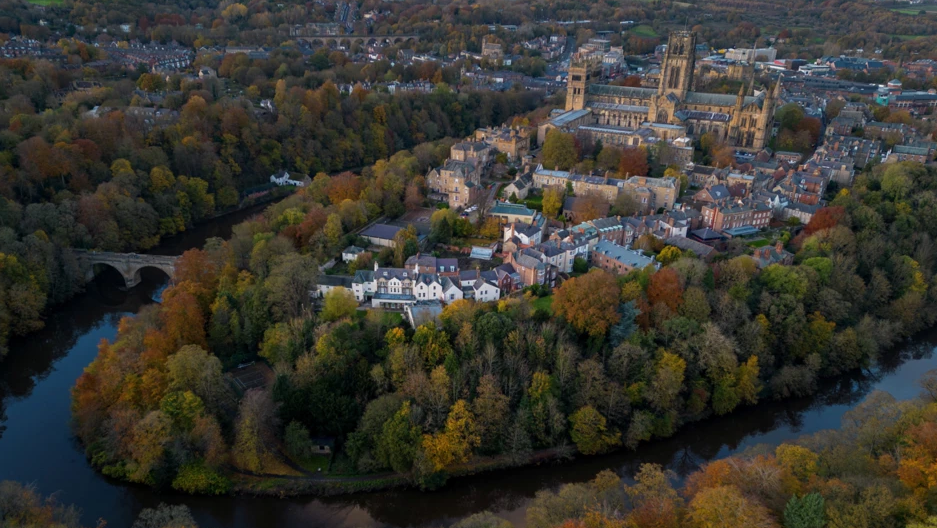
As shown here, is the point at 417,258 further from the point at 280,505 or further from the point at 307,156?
the point at 307,156

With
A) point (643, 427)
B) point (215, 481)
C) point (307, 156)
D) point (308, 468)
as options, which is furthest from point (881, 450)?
point (307, 156)

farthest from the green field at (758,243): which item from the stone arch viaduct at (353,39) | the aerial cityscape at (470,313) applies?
the stone arch viaduct at (353,39)

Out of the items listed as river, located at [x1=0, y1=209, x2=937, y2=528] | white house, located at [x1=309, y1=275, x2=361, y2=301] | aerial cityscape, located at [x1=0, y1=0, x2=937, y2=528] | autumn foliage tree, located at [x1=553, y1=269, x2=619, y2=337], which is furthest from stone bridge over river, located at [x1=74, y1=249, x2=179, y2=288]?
autumn foliage tree, located at [x1=553, y1=269, x2=619, y2=337]

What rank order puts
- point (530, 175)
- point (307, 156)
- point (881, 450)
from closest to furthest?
point (881, 450) → point (530, 175) → point (307, 156)

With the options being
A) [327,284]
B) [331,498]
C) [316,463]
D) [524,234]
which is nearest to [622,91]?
[524,234]

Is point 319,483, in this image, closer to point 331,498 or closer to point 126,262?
point 331,498

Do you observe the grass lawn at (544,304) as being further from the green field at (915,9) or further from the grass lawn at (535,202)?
the green field at (915,9)
